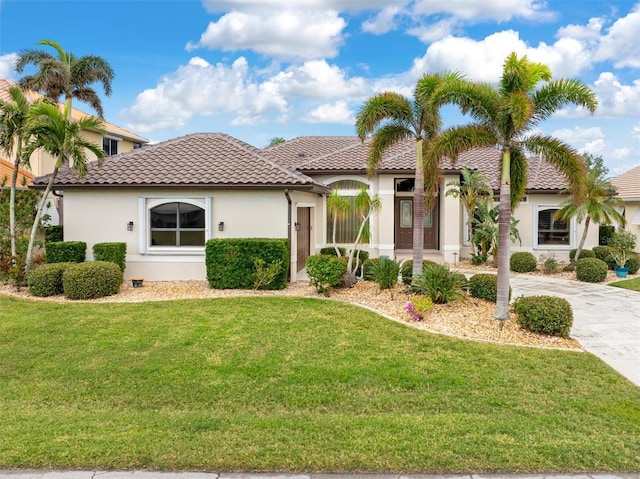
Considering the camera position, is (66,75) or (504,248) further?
(66,75)

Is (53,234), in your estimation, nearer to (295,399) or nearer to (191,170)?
(191,170)

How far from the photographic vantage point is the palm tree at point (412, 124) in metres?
11.2

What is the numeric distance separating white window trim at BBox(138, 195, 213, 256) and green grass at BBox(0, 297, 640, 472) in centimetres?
442

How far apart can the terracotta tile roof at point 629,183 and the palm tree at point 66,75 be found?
87.4 feet

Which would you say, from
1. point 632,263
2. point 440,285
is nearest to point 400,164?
point 440,285

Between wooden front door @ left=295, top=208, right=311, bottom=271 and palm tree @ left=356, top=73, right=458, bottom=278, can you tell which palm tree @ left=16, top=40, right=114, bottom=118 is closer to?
wooden front door @ left=295, top=208, right=311, bottom=271

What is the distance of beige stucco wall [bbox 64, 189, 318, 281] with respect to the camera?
13922mm

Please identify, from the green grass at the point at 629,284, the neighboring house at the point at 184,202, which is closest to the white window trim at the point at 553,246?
the green grass at the point at 629,284

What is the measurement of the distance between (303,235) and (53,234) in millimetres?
8097

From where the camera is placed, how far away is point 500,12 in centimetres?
1309

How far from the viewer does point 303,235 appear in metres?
16.2

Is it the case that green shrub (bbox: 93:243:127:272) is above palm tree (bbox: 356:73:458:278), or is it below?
below

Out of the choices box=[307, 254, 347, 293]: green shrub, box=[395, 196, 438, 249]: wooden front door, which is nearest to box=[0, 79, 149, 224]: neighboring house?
box=[307, 254, 347, 293]: green shrub

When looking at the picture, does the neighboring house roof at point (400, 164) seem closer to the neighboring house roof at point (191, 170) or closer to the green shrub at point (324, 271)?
the neighboring house roof at point (191, 170)
